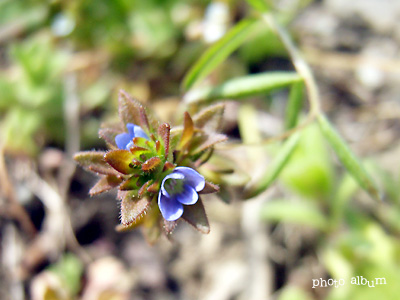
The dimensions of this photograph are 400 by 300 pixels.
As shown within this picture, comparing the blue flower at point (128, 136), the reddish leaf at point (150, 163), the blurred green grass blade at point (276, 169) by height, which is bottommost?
the blurred green grass blade at point (276, 169)

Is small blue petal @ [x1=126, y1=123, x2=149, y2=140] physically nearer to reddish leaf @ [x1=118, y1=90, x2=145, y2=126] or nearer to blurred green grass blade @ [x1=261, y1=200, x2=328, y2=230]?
reddish leaf @ [x1=118, y1=90, x2=145, y2=126]

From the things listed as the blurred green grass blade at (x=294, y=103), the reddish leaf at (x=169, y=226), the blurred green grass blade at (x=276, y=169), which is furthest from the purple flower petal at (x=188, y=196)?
the blurred green grass blade at (x=294, y=103)

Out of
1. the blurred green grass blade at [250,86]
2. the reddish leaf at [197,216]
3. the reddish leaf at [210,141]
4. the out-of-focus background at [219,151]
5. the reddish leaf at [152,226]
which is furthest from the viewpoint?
the out-of-focus background at [219,151]

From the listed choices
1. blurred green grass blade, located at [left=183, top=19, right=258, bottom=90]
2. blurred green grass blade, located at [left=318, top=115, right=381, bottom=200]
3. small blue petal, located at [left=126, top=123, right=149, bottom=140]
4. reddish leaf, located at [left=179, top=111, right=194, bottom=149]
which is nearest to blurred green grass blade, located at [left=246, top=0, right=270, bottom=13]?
blurred green grass blade, located at [left=183, top=19, right=258, bottom=90]

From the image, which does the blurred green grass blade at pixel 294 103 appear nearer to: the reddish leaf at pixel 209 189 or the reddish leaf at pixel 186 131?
the reddish leaf at pixel 186 131

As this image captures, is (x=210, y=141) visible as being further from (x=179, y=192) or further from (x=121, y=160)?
(x=121, y=160)
